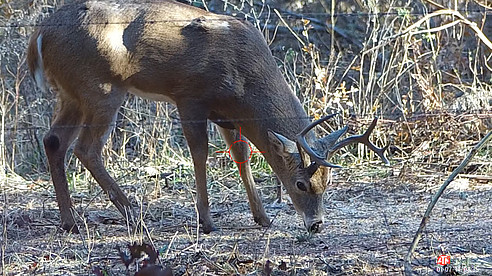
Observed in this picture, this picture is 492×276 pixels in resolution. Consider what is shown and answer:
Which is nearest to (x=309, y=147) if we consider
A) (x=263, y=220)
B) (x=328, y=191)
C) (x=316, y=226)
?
(x=316, y=226)

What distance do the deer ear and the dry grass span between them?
0.56 m

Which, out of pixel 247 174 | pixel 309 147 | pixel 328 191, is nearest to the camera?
pixel 309 147

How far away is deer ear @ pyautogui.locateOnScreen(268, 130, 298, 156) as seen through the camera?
5832 millimetres

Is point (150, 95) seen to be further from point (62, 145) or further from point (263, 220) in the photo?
point (263, 220)

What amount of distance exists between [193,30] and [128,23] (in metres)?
0.50

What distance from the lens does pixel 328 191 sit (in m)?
7.36

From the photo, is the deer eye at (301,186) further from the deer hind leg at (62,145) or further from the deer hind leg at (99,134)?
the deer hind leg at (62,145)

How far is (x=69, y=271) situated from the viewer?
4559 millimetres

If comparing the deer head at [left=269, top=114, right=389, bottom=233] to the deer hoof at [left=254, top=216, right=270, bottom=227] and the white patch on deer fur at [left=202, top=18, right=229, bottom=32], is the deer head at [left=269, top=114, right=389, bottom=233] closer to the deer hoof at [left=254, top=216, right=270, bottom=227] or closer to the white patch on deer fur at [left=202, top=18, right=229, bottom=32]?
the deer hoof at [left=254, top=216, right=270, bottom=227]

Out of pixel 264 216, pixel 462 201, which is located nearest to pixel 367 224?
pixel 264 216

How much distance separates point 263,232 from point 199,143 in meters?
0.87

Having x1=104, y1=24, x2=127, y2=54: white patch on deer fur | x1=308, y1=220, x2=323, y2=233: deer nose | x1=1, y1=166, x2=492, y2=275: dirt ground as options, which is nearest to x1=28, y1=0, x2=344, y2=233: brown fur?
x1=104, y1=24, x2=127, y2=54: white patch on deer fur

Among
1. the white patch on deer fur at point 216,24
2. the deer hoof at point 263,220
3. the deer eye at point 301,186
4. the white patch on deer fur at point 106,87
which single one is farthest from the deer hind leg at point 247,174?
the white patch on deer fur at point 106,87

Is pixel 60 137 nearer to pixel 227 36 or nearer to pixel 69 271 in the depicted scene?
pixel 227 36
